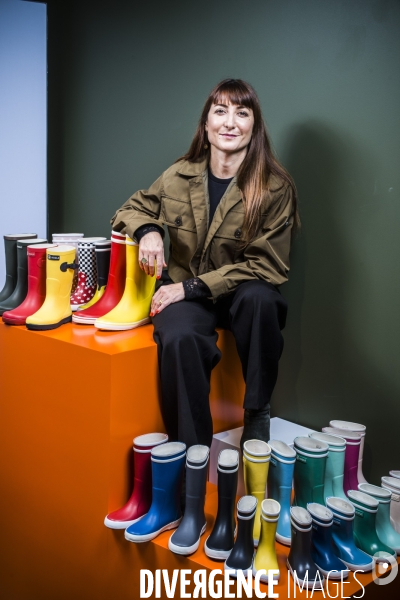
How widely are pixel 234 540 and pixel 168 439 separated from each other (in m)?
0.41

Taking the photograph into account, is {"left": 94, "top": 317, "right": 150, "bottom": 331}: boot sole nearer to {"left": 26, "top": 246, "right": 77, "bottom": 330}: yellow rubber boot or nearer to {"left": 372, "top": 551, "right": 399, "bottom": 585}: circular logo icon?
{"left": 26, "top": 246, "right": 77, "bottom": 330}: yellow rubber boot

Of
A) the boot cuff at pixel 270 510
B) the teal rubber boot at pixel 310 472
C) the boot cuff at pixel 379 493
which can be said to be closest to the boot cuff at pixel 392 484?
the boot cuff at pixel 379 493

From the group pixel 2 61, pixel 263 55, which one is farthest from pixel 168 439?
pixel 2 61

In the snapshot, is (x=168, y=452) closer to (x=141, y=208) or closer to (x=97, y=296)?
(x=97, y=296)

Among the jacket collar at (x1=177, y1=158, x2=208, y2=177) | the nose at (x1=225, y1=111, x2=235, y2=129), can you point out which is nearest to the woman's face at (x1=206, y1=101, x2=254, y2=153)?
the nose at (x1=225, y1=111, x2=235, y2=129)

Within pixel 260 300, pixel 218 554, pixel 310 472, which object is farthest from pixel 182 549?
pixel 260 300

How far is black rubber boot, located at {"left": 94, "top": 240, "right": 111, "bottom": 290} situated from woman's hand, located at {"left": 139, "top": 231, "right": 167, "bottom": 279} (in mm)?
250

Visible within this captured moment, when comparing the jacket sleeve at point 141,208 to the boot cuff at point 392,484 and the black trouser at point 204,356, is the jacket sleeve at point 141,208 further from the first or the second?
the boot cuff at point 392,484

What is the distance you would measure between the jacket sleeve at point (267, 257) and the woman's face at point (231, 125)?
0.25m

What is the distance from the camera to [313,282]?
264 centimetres

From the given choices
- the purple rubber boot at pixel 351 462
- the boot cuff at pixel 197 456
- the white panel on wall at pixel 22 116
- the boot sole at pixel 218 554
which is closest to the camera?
the boot sole at pixel 218 554

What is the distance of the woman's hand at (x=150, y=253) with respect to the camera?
2.29 metres

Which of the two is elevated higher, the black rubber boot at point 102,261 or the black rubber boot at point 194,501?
the black rubber boot at point 102,261

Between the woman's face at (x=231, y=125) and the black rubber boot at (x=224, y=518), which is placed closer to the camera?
the black rubber boot at (x=224, y=518)
